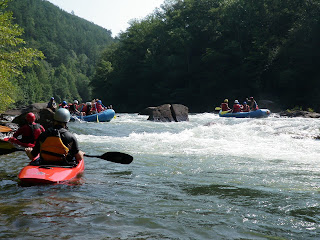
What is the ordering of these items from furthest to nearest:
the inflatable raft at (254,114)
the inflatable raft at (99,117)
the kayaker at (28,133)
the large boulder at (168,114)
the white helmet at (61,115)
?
the inflatable raft at (254,114)
the large boulder at (168,114)
the inflatable raft at (99,117)
the kayaker at (28,133)
the white helmet at (61,115)

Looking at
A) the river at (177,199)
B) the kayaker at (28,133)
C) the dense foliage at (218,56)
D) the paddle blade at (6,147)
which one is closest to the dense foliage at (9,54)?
the river at (177,199)

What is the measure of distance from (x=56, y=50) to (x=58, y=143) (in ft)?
472

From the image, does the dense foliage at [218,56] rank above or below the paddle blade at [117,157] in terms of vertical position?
above

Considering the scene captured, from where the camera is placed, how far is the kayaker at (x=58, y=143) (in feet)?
17.5

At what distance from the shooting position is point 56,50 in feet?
462

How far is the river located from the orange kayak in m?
0.13

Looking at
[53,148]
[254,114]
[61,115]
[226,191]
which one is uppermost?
[61,115]

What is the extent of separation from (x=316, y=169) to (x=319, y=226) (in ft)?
11.1

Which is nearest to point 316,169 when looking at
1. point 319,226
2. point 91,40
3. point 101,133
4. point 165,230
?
point 319,226

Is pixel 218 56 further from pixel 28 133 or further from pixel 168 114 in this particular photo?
pixel 28 133

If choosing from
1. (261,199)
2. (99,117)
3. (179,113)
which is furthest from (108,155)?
(179,113)

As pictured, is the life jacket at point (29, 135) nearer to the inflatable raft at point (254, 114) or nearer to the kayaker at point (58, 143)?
the kayaker at point (58, 143)

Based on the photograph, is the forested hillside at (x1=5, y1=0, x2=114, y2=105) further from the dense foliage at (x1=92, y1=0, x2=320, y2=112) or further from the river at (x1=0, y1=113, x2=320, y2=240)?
the river at (x1=0, y1=113, x2=320, y2=240)

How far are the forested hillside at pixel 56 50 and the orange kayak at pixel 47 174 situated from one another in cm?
6707
